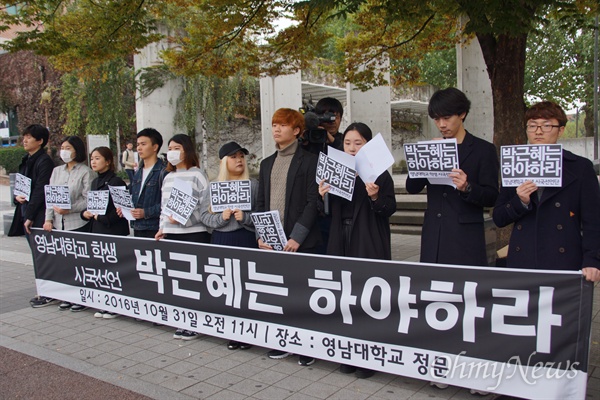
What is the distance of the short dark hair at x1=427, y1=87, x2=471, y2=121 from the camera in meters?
3.80

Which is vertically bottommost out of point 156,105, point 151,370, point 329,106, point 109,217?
point 151,370

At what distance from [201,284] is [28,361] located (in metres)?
1.65

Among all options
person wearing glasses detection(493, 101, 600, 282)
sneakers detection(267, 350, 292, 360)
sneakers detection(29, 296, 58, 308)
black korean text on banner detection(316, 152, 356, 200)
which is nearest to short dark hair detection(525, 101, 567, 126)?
person wearing glasses detection(493, 101, 600, 282)

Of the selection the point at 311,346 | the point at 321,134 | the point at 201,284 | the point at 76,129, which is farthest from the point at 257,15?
the point at 76,129

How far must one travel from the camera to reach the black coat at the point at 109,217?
19.9 ft

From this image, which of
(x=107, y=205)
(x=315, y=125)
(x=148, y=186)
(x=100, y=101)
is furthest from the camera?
(x=100, y=101)

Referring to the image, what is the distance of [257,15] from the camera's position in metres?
8.38

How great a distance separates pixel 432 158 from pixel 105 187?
393 centimetres

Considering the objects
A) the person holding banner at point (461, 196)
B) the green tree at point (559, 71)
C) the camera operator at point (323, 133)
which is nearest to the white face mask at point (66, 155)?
the camera operator at point (323, 133)

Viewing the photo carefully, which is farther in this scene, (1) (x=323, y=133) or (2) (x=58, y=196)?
(2) (x=58, y=196)

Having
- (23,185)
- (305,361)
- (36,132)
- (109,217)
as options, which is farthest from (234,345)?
(36,132)

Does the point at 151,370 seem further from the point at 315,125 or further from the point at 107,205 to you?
the point at 315,125

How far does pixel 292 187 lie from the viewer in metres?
4.61

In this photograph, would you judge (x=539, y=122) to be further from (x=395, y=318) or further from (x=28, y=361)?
(x=28, y=361)
